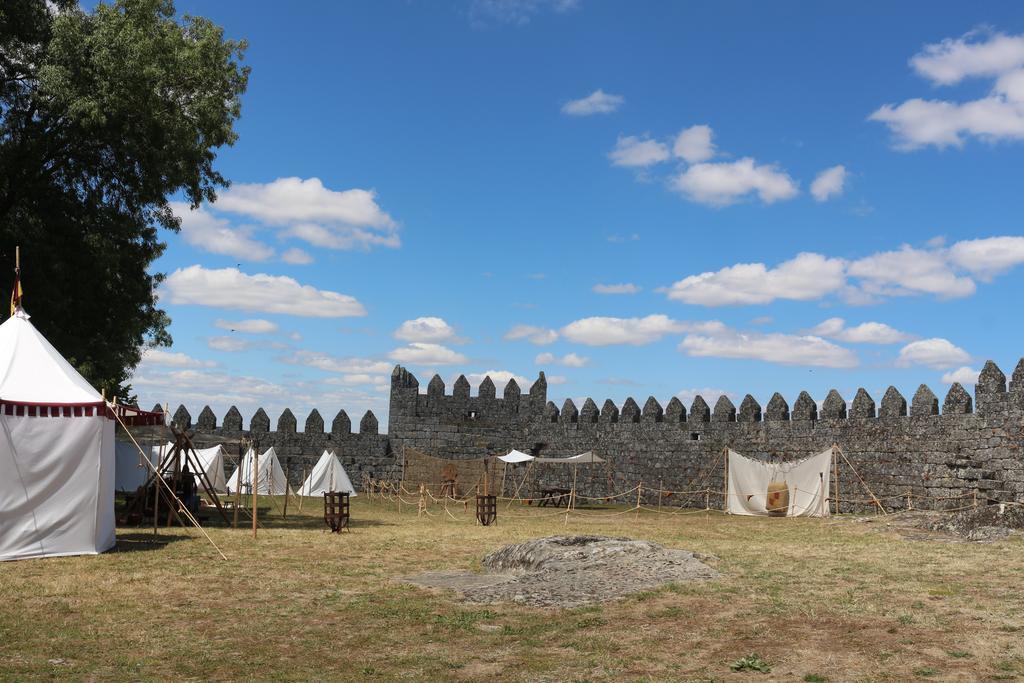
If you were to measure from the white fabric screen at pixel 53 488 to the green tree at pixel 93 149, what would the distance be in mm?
4461

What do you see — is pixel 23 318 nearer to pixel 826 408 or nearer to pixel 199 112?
pixel 199 112

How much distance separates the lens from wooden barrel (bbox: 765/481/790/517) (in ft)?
71.2

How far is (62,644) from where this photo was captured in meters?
7.01

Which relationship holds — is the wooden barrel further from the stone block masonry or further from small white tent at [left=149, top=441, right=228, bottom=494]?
small white tent at [left=149, top=441, right=228, bottom=494]

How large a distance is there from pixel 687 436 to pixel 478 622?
1844 cm

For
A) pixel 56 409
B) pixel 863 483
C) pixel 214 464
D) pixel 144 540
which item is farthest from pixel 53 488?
pixel 863 483

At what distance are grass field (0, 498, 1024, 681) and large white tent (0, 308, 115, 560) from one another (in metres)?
0.59

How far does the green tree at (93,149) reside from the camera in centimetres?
1591

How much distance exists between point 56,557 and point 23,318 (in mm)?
3859

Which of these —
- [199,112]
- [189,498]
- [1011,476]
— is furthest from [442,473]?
[1011,476]

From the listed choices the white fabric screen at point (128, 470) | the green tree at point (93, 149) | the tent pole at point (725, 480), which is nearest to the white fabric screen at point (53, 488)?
the green tree at point (93, 149)

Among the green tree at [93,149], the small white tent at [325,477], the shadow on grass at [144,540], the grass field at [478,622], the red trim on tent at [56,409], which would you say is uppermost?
the green tree at [93,149]

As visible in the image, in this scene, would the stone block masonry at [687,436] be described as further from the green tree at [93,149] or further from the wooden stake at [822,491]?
the green tree at [93,149]

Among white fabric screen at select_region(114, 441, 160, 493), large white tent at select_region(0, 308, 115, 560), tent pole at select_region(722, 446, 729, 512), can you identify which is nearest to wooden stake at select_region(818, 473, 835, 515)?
tent pole at select_region(722, 446, 729, 512)
